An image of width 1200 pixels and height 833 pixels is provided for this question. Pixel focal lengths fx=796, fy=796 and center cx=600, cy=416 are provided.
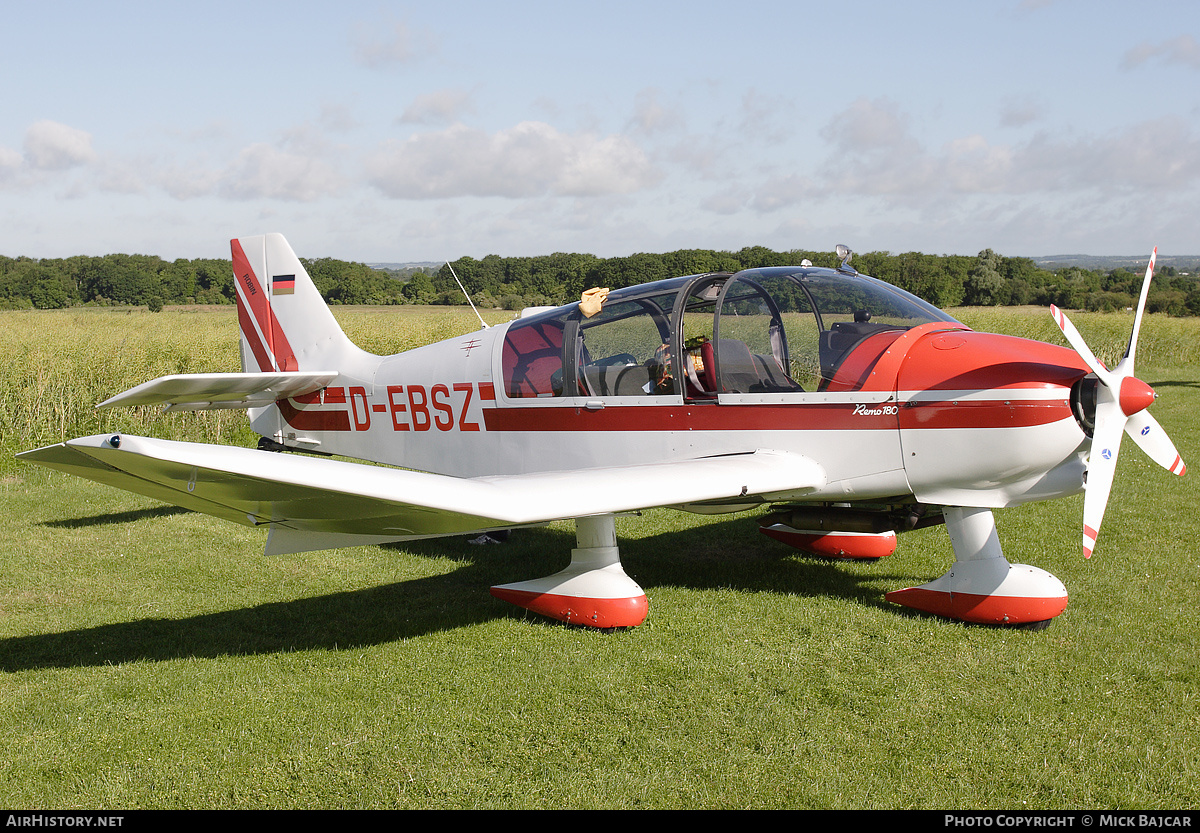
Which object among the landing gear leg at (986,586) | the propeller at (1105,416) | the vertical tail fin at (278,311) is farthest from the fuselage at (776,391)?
the vertical tail fin at (278,311)

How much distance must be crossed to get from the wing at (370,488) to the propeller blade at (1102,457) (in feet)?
4.62

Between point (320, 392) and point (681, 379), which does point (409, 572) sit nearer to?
point (320, 392)

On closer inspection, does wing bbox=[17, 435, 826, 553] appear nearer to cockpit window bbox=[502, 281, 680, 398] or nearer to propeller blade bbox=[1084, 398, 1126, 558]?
cockpit window bbox=[502, 281, 680, 398]

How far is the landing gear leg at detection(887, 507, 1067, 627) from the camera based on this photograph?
473cm

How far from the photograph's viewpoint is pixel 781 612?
17.2 feet

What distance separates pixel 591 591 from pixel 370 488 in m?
1.81

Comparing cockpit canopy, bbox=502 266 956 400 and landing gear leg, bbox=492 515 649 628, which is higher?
cockpit canopy, bbox=502 266 956 400

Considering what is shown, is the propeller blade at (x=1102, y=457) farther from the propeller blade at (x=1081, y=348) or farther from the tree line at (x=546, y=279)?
the tree line at (x=546, y=279)

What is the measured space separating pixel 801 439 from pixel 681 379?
0.87 m

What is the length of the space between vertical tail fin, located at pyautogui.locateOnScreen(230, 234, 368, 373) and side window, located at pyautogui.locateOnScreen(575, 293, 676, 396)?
10.0 ft

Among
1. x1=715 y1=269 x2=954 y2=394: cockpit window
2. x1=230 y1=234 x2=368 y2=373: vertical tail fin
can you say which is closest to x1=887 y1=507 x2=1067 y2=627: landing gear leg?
x1=715 y1=269 x2=954 y2=394: cockpit window

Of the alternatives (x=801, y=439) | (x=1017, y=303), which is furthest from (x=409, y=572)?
(x=1017, y=303)

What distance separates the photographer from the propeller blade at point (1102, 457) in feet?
13.4

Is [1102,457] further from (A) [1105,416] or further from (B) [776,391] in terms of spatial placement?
(B) [776,391]
